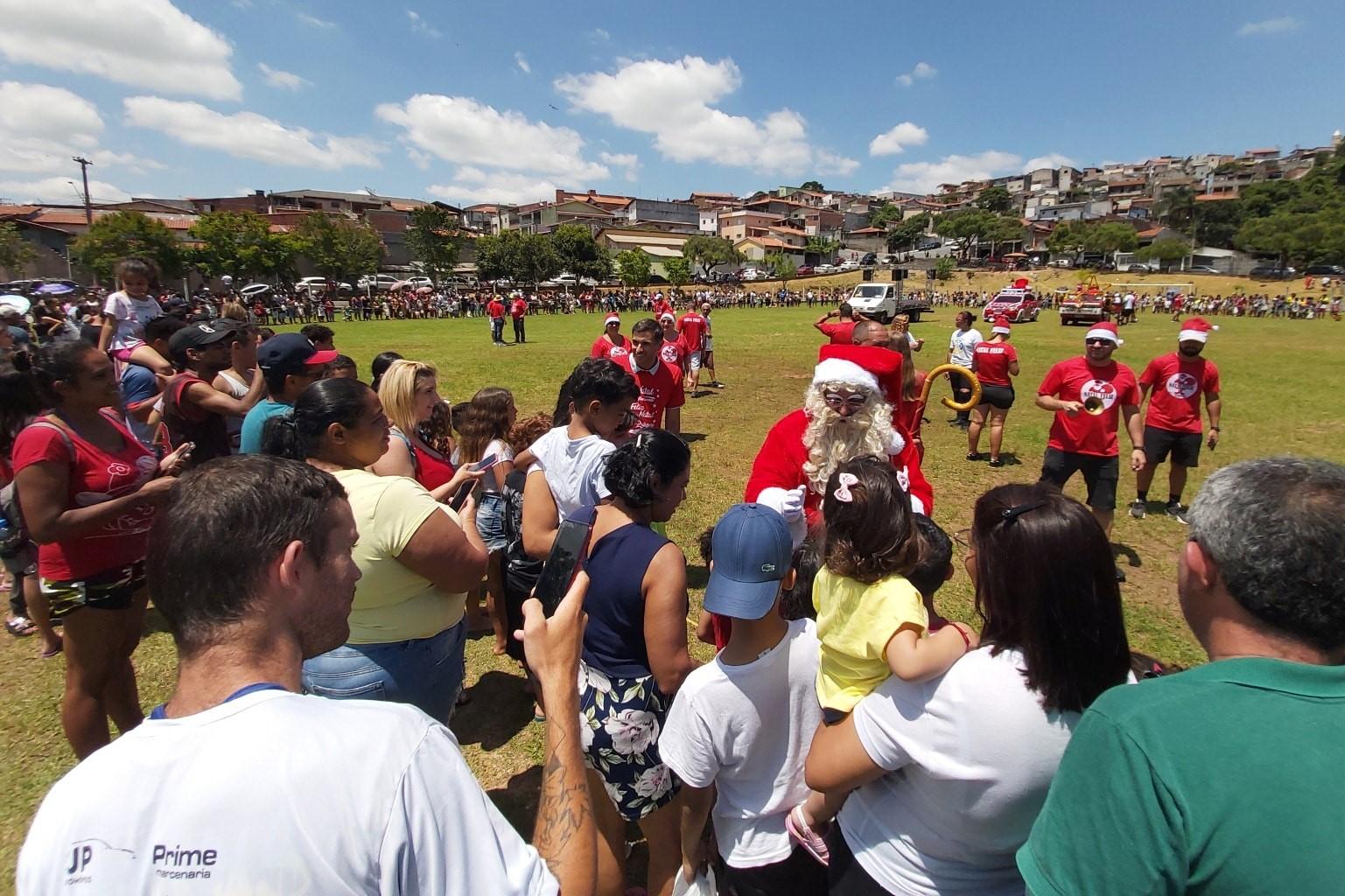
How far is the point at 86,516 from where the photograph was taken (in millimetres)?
2854

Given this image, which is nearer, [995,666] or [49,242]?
[995,666]

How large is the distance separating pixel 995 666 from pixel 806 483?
2.03 metres

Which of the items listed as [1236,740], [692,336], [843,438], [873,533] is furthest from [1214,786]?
[692,336]

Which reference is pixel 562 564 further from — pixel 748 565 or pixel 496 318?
pixel 496 318

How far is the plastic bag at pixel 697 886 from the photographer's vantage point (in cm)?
225

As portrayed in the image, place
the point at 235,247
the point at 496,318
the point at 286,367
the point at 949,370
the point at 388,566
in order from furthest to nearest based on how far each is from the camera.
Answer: the point at 235,247 → the point at 496,318 → the point at 949,370 → the point at 286,367 → the point at 388,566

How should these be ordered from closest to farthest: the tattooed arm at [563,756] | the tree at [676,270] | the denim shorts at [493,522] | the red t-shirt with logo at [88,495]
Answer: the tattooed arm at [563,756] < the red t-shirt with logo at [88,495] < the denim shorts at [493,522] < the tree at [676,270]

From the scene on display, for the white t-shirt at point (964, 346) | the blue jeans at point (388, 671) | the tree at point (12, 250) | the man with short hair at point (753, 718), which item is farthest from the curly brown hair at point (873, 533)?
the tree at point (12, 250)

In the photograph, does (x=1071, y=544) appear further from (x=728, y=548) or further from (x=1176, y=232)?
(x=1176, y=232)

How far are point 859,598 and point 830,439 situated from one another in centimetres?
160

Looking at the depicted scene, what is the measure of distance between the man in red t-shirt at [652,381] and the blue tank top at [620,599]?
14.1 feet

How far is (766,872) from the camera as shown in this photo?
2.04 metres

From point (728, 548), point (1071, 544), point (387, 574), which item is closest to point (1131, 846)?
point (1071, 544)

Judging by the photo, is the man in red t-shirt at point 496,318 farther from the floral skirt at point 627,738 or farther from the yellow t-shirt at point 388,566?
the floral skirt at point 627,738
